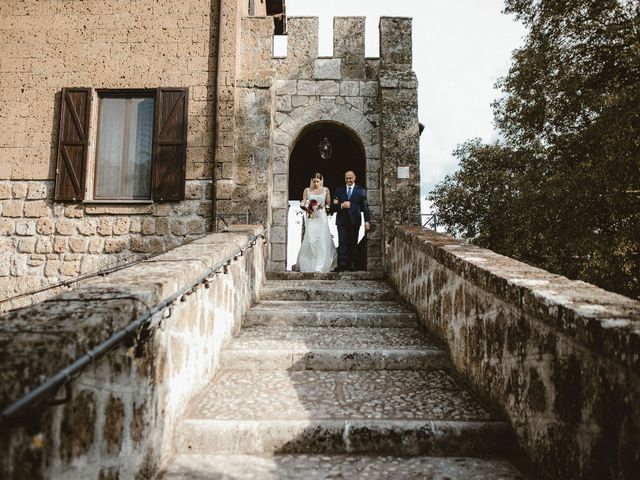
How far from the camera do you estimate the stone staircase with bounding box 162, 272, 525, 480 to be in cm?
212

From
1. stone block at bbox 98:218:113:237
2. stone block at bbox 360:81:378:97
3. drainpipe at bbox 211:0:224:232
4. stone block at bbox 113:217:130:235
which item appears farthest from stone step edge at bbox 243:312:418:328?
stone block at bbox 360:81:378:97

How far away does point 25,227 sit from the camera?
21.3ft

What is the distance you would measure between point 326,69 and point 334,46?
41 cm

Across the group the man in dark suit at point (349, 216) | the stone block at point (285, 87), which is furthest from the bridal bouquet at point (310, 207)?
the stone block at point (285, 87)

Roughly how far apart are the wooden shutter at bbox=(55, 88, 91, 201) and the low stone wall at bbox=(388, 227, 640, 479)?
560cm

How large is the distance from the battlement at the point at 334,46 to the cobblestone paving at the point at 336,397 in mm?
5325

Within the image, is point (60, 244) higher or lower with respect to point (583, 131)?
lower

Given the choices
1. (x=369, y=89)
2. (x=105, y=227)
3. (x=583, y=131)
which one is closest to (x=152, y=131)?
(x=105, y=227)

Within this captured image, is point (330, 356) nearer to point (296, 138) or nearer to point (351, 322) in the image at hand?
point (351, 322)

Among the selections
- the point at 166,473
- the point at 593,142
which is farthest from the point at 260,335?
the point at 593,142

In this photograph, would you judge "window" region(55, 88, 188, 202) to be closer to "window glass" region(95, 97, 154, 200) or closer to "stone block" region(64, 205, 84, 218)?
"window glass" region(95, 97, 154, 200)

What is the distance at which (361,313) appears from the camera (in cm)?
412

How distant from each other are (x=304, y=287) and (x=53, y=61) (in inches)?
206

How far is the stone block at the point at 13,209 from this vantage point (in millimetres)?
6516
